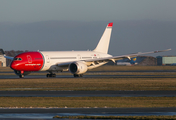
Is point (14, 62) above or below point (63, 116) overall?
above

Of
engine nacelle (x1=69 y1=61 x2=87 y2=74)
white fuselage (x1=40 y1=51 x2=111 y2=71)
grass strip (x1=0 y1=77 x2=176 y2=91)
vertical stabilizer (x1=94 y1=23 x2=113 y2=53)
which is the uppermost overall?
vertical stabilizer (x1=94 y1=23 x2=113 y2=53)

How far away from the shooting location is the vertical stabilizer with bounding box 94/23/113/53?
6800 centimetres

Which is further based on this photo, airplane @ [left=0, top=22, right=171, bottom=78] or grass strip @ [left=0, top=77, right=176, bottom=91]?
airplane @ [left=0, top=22, right=171, bottom=78]

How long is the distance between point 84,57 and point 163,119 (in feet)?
153

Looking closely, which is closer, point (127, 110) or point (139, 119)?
point (139, 119)

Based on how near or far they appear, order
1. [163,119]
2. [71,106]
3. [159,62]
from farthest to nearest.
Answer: [159,62]
[71,106]
[163,119]

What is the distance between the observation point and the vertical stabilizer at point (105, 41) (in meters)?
68.0

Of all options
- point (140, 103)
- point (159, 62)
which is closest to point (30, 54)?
point (140, 103)

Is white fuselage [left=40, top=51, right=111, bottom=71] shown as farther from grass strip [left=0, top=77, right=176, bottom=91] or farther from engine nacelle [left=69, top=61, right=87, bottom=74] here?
grass strip [left=0, top=77, right=176, bottom=91]

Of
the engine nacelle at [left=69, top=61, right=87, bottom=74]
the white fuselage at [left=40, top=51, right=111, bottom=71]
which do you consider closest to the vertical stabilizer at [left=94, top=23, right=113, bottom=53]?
the white fuselage at [left=40, top=51, right=111, bottom=71]

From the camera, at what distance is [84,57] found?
202 feet

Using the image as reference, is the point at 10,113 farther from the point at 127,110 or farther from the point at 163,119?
the point at 163,119

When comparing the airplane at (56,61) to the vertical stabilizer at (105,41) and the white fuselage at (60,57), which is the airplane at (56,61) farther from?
the vertical stabilizer at (105,41)

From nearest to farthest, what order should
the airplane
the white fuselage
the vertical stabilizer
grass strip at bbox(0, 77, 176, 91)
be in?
grass strip at bbox(0, 77, 176, 91), the airplane, the white fuselage, the vertical stabilizer
